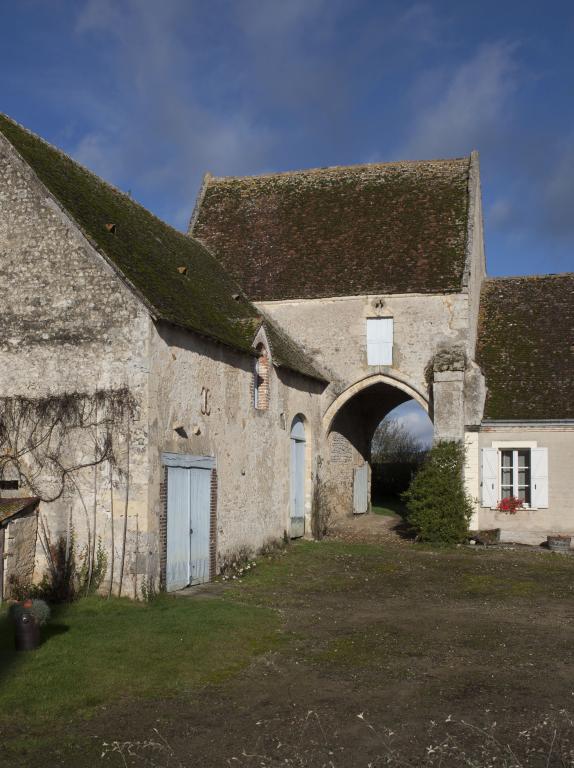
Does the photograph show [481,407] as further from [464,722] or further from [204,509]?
[464,722]

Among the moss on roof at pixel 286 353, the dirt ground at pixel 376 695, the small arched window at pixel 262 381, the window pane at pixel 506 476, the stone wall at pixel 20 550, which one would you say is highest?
the moss on roof at pixel 286 353

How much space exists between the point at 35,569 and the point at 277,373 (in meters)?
6.93

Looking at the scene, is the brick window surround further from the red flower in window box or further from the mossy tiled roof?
the red flower in window box

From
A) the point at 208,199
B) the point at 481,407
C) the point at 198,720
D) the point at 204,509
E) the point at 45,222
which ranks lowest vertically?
the point at 198,720

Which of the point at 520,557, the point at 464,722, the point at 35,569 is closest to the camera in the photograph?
the point at 464,722

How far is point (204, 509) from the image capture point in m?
13.6

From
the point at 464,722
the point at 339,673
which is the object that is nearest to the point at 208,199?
the point at 339,673

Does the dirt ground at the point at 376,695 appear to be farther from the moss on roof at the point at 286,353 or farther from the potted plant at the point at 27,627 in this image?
the moss on roof at the point at 286,353

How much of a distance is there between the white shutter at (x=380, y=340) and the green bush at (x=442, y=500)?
2.72 meters

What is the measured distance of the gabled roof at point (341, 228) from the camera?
66.6 feet

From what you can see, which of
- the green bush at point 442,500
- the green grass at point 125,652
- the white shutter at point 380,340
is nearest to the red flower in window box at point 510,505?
the green bush at point 442,500

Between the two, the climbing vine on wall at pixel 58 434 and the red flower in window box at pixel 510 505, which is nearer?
the climbing vine on wall at pixel 58 434

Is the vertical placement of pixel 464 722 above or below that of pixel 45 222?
below

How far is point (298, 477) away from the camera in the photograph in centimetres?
1902
